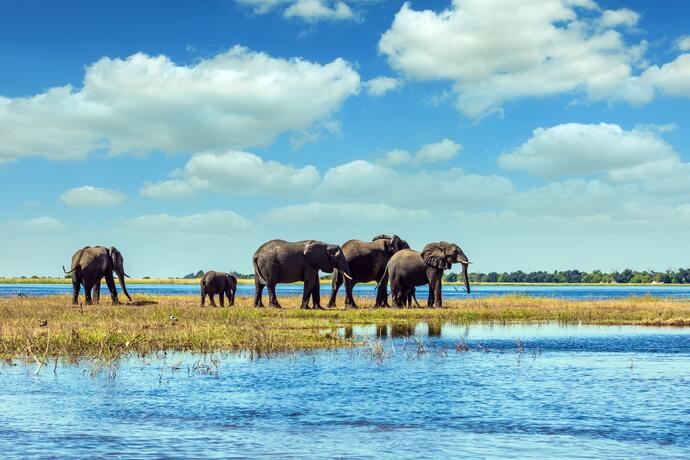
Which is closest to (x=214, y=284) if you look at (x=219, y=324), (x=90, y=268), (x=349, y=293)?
(x=90, y=268)

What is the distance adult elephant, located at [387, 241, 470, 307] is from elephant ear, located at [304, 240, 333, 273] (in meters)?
3.94

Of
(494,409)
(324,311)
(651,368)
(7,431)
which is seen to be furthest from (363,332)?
(7,431)

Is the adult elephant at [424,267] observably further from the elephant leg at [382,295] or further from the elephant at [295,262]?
the elephant at [295,262]

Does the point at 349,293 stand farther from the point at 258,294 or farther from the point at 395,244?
the point at 395,244

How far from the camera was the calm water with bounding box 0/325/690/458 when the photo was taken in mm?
12852

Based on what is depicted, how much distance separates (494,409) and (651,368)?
294 inches

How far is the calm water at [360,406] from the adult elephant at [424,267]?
→ 17781 mm

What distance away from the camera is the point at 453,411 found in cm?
1555

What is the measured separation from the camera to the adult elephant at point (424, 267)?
138 ft

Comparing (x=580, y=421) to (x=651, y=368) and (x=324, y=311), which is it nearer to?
(x=651, y=368)

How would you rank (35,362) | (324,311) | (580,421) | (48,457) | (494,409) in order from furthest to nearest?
(324,311)
(35,362)
(494,409)
(580,421)
(48,457)

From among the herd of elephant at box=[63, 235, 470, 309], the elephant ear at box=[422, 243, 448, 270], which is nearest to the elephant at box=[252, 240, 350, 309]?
the herd of elephant at box=[63, 235, 470, 309]

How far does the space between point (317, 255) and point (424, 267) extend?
5742 mm

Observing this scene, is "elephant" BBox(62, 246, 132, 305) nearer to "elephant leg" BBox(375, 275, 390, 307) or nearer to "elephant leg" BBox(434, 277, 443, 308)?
"elephant leg" BBox(375, 275, 390, 307)
